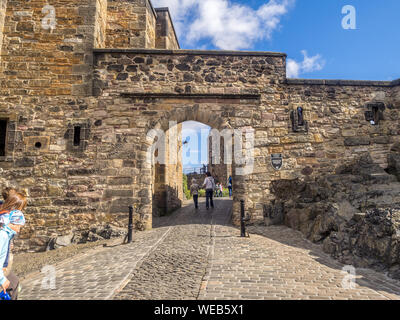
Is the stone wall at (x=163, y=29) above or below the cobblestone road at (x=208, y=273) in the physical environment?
above

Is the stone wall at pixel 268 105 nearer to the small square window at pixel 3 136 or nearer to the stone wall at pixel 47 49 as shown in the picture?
the stone wall at pixel 47 49

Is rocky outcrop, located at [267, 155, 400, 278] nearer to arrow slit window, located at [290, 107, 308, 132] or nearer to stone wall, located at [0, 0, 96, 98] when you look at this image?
arrow slit window, located at [290, 107, 308, 132]

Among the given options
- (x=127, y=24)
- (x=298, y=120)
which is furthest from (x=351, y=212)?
(x=127, y=24)

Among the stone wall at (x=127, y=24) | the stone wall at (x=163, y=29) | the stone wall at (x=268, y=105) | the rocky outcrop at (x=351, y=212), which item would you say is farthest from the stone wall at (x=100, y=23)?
the rocky outcrop at (x=351, y=212)

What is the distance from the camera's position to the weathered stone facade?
747 cm

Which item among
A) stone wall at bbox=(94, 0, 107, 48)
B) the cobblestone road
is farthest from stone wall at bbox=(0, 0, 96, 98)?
the cobblestone road

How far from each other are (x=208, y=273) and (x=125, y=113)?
17.2 feet

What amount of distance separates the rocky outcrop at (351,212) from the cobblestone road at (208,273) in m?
0.36

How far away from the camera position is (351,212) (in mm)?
6051

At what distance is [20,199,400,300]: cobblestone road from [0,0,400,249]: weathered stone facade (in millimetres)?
2047

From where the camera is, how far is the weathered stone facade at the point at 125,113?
7.47 m

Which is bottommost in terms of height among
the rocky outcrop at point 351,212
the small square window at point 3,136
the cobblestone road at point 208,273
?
the cobblestone road at point 208,273

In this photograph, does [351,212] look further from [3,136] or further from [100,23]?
[3,136]

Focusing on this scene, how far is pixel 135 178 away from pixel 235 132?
3.06 meters
